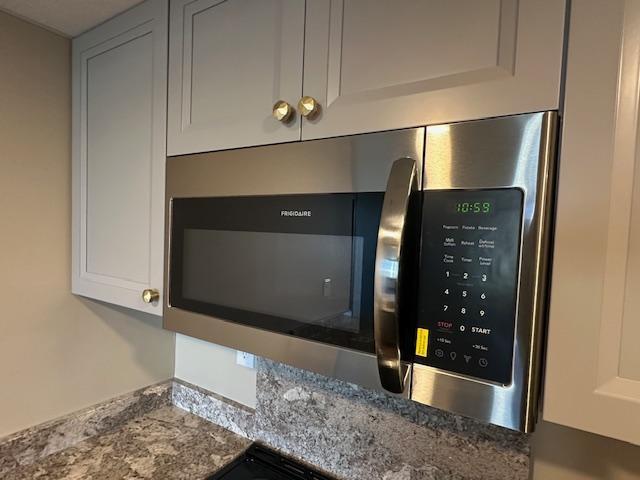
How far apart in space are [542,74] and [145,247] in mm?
946

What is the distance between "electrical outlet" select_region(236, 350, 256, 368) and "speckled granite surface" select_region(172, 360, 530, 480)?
6 cm

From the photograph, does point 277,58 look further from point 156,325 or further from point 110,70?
point 156,325

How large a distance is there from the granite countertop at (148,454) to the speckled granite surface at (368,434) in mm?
100

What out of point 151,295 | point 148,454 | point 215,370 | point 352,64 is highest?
point 352,64

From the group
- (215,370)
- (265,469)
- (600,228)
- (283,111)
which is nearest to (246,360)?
(215,370)

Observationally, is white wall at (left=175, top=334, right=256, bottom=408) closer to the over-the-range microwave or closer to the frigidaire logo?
the over-the-range microwave

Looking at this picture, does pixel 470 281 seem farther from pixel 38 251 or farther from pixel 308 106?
pixel 38 251

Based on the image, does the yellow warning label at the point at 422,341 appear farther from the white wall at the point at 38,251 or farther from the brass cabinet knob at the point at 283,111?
the white wall at the point at 38,251

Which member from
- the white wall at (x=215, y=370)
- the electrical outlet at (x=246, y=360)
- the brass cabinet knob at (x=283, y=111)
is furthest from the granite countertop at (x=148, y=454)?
the brass cabinet knob at (x=283, y=111)

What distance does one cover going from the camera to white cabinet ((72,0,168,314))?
3.22 feet

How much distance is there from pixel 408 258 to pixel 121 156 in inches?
→ 34.4

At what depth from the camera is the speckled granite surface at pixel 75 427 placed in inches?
44.4

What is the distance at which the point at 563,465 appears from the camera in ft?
2.71

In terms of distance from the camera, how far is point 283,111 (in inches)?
28.9
